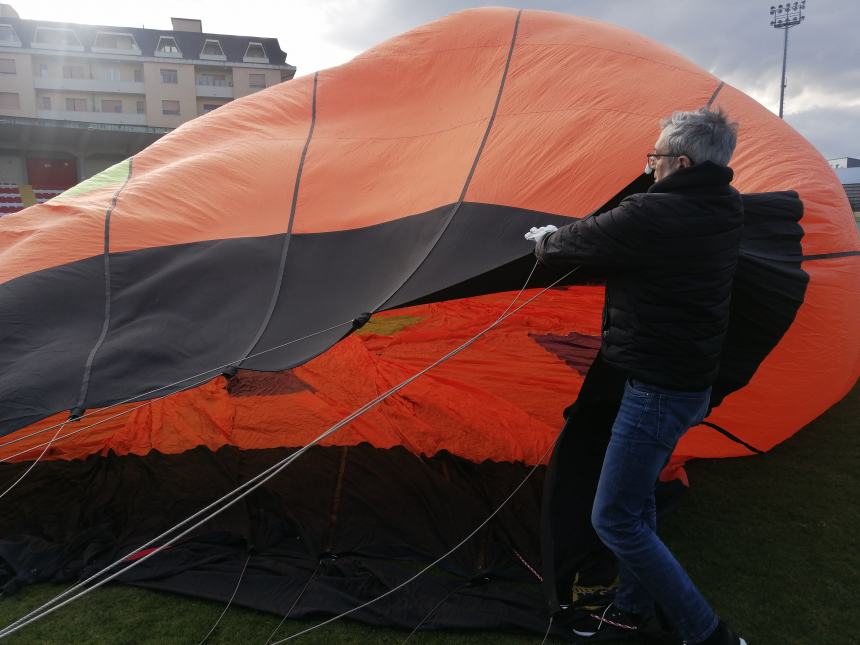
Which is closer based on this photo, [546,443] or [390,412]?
[546,443]

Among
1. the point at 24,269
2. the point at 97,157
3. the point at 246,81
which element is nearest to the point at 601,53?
the point at 24,269

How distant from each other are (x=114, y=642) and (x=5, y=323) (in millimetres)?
1095

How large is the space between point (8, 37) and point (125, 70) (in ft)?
16.2

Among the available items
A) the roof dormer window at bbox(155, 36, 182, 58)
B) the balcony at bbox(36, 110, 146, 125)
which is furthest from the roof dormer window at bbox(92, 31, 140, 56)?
the balcony at bbox(36, 110, 146, 125)

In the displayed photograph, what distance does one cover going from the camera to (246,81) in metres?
31.3

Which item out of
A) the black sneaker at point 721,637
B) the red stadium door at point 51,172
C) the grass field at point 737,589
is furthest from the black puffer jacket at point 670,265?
the red stadium door at point 51,172

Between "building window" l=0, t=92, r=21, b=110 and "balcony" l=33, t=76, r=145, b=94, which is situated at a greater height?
"balcony" l=33, t=76, r=145, b=94

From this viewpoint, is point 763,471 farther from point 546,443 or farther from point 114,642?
point 114,642

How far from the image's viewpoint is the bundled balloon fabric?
6.31 ft

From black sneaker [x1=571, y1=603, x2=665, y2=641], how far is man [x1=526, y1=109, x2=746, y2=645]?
255 millimetres

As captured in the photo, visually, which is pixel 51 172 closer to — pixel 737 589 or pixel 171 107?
pixel 171 107

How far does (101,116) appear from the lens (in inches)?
1166

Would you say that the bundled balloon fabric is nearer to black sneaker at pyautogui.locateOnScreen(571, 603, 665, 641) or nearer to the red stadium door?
black sneaker at pyautogui.locateOnScreen(571, 603, 665, 641)

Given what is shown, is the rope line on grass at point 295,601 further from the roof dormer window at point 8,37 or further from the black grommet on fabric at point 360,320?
the roof dormer window at point 8,37
